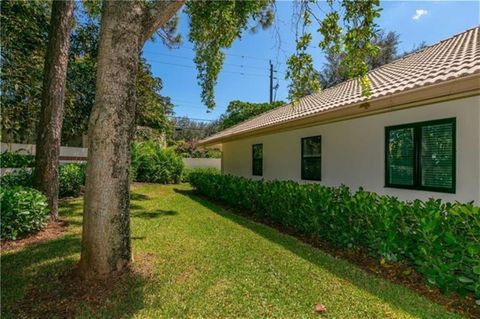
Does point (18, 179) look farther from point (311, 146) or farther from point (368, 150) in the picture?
point (368, 150)

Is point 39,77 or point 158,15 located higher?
point 39,77

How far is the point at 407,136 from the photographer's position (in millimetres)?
6336

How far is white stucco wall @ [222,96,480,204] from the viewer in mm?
5145

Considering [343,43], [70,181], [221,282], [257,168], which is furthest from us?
[257,168]

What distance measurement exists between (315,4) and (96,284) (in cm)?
587

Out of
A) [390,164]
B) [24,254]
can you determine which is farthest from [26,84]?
[390,164]

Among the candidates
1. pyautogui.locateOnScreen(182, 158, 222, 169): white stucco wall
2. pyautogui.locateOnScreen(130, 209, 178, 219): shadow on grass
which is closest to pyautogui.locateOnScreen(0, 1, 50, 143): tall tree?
pyautogui.locateOnScreen(130, 209, 178, 219): shadow on grass

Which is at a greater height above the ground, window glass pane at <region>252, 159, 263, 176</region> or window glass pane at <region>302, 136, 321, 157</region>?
window glass pane at <region>302, 136, 321, 157</region>

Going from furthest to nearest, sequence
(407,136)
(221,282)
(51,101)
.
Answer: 1. (51,101)
2. (407,136)
3. (221,282)

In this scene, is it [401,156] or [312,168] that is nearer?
[401,156]

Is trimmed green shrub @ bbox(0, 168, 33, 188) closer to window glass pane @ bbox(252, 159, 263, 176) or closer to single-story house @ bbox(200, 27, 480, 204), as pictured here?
single-story house @ bbox(200, 27, 480, 204)

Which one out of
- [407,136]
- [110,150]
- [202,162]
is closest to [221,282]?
[110,150]

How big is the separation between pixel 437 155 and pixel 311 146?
399 cm

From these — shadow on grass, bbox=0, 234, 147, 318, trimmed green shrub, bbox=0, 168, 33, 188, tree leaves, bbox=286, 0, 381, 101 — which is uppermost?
tree leaves, bbox=286, 0, 381, 101
